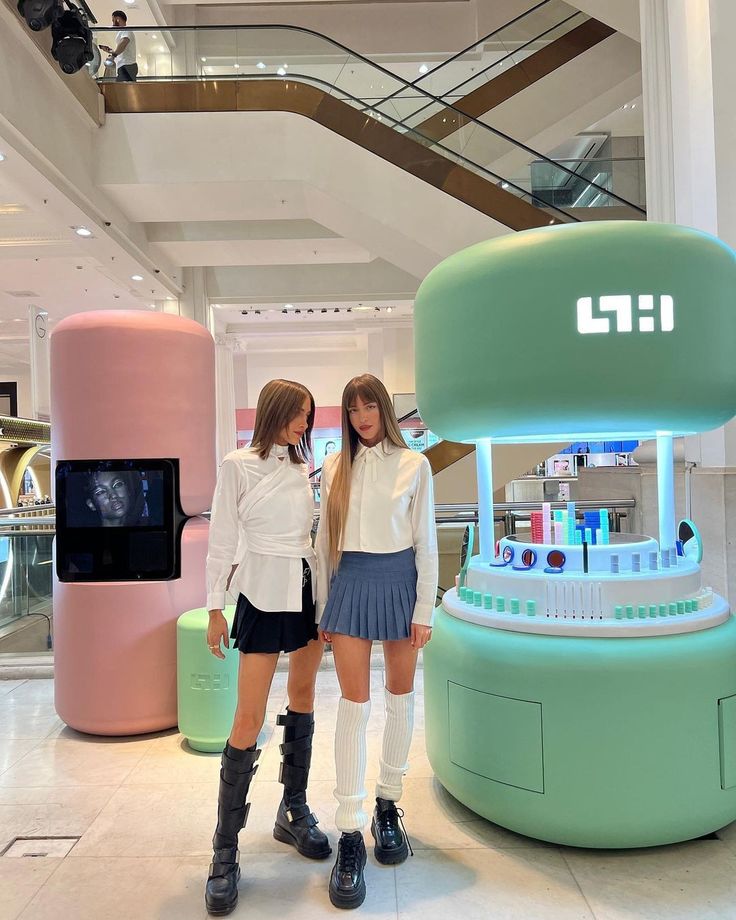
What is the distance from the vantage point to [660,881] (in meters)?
2.16

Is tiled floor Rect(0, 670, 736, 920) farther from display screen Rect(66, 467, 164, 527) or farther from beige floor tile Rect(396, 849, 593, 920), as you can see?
display screen Rect(66, 467, 164, 527)

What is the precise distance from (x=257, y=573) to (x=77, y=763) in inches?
71.7

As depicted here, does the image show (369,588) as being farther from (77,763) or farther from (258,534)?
(77,763)

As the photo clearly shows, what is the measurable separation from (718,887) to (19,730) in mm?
3306

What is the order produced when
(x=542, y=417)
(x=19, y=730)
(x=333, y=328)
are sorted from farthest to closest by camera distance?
(x=333, y=328) < (x=19, y=730) < (x=542, y=417)

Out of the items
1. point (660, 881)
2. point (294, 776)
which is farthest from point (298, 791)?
point (660, 881)

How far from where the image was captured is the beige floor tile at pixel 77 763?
3.04 meters

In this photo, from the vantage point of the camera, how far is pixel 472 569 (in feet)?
9.15

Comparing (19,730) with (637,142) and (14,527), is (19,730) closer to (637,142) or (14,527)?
(14,527)

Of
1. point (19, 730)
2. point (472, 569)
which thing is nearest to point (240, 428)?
point (19, 730)

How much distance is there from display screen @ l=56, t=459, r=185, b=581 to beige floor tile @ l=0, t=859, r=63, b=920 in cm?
139

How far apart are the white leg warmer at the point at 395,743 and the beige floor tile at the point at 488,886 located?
0.84 ft

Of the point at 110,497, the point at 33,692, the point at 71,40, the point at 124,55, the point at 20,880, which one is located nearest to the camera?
the point at 20,880

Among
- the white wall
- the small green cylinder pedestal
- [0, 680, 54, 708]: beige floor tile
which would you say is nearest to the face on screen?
the small green cylinder pedestal
